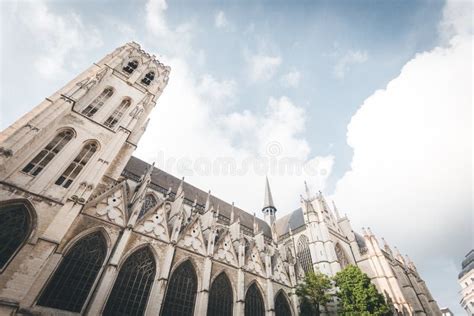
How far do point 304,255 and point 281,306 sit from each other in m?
8.37

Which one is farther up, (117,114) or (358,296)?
(117,114)

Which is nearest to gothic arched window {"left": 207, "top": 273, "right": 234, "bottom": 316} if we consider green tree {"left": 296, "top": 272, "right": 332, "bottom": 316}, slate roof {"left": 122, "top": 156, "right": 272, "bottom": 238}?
green tree {"left": 296, "top": 272, "right": 332, "bottom": 316}

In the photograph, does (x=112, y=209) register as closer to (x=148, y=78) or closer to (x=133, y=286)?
(x=133, y=286)

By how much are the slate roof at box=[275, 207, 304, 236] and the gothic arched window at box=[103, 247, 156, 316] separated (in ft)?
69.0

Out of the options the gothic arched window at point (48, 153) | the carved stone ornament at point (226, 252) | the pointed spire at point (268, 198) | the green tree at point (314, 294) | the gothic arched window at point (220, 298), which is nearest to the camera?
the gothic arched window at point (48, 153)

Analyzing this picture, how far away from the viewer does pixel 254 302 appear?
56.2ft

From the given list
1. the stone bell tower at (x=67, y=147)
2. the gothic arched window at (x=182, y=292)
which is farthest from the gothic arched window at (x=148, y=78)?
the gothic arched window at (x=182, y=292)

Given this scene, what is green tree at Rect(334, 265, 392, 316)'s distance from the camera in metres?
16.3

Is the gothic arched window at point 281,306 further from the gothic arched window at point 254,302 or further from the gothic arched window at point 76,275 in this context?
the gothic arched window at point 76,275

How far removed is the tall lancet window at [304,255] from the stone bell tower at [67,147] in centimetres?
2099

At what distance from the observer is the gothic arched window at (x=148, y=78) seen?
21.5m

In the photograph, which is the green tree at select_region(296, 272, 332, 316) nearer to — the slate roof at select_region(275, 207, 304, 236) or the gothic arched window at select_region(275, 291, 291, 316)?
the gothic arched window at select_region(275, 291, 291, 316)

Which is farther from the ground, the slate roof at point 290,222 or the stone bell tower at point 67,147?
the slate roof at point 290,222

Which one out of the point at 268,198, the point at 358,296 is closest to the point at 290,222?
the point at 268,198
